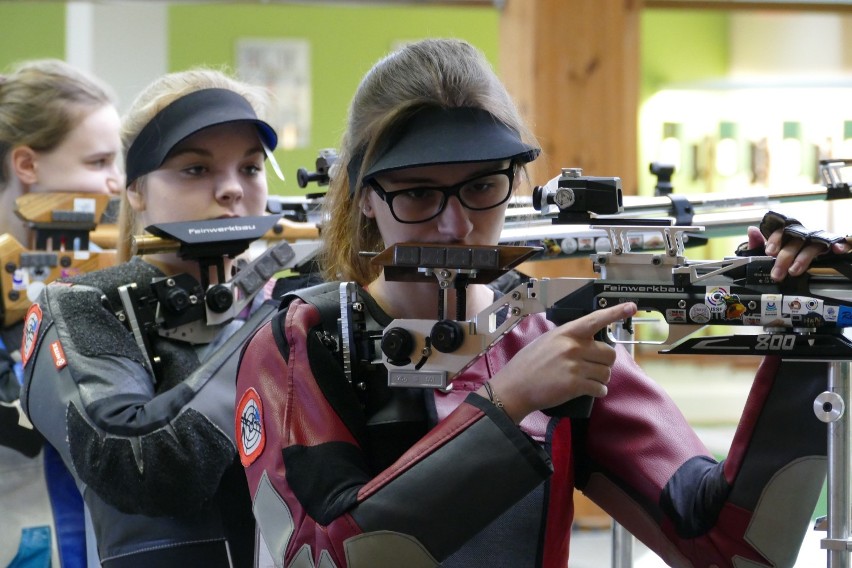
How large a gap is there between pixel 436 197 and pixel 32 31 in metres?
4.71

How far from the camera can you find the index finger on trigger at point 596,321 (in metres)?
1.09

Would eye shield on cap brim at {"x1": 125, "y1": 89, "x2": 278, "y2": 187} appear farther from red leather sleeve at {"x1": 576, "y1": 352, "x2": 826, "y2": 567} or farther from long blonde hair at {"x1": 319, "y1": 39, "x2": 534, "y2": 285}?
red leather sleeve at {"x1": 576, "y1": 352, "x2": 826, "y2": 567}

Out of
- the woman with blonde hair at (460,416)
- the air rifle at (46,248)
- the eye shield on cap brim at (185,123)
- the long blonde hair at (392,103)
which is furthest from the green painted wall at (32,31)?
the woman with blonde hair at (460,416)

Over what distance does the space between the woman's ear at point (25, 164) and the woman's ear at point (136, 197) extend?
436 mm

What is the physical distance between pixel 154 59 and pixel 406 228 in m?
4.94

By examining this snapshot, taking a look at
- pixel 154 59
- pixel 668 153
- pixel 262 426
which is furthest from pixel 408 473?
pixel 154 59

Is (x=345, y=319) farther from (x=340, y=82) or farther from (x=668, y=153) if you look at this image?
(x=340, y=82)

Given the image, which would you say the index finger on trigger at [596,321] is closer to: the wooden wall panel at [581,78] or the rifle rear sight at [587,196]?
the rifle rear sight at [587,196]

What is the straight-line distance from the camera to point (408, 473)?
110 centimetres

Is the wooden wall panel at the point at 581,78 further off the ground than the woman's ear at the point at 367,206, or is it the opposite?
the wooden wall panel at the point at 581,78

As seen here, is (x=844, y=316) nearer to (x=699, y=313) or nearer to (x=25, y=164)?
(x=699, y=313)

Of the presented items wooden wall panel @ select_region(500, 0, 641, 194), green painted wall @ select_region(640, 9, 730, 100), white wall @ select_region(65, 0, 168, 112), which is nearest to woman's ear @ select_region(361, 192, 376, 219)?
wooden wall panel @ select_region(500, 0, 641, 194)

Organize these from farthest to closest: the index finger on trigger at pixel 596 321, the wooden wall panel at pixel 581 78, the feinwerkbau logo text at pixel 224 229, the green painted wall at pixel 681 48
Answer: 1. the green painted wall at pixel 681 48
2. the wooden wall panel at pixel 581 78
3. the feinwerkbau logo text at pixel 224 229
4. the index finger on trigger at pixel 596 321

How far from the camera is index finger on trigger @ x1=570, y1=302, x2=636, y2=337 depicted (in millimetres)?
1090
